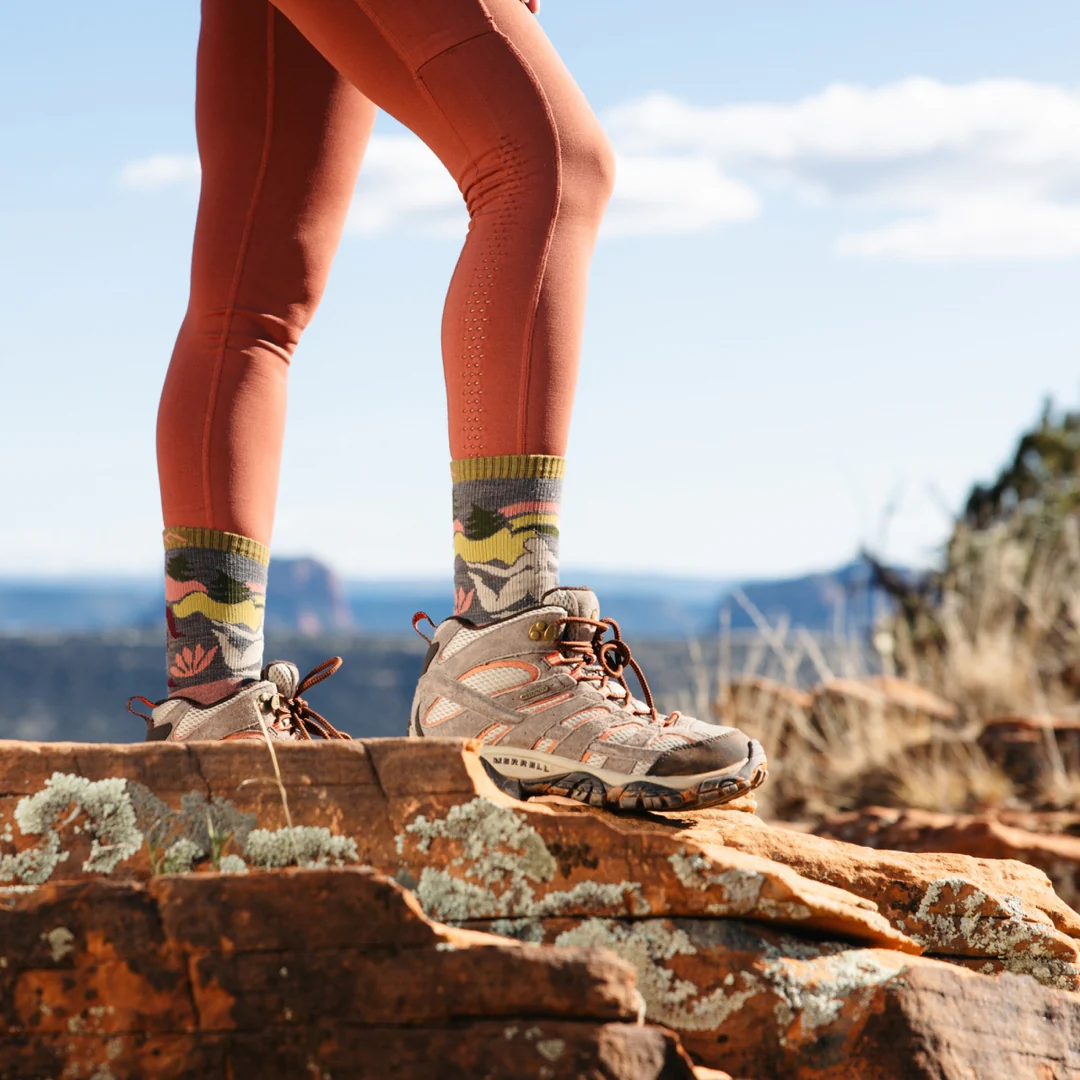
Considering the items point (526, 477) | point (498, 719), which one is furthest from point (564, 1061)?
point (526, 477)

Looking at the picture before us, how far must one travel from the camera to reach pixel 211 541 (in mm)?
2166

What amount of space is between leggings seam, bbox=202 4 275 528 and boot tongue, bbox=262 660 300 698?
25cm

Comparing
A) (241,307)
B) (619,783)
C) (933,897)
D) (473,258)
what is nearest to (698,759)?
(619,783)

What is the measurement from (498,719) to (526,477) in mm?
358

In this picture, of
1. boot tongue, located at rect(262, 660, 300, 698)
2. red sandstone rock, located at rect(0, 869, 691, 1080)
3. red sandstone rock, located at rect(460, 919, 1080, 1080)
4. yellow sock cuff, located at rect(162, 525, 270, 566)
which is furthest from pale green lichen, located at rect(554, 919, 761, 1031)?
yellow sock cuff, located at rect(162, 525, 270, 566)

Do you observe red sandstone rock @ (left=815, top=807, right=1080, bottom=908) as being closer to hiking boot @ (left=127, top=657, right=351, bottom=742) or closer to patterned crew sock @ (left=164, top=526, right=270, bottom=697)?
hiking boot @ (left=127, top=657, right=351, bottom=742)

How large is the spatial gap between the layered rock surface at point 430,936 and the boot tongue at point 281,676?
0.47 metres

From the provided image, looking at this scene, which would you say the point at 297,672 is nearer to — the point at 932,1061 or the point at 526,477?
the point at 526,477

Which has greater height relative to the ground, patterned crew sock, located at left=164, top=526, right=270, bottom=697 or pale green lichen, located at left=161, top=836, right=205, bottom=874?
patterned crew sock, located at left=164, top=526, right=270, bottom=697

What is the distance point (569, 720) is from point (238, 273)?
952 millimetres

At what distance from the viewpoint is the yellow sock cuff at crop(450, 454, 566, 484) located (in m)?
1.91

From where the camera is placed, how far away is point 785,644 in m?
7.31

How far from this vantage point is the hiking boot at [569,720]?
1.84 metres

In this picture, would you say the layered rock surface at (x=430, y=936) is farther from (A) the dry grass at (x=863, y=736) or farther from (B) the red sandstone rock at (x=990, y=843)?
(A) the dry grass at (x=863, y=736)
